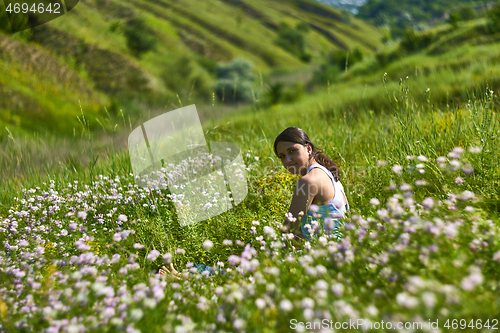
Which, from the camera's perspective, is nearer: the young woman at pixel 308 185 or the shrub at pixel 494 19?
the young woman at pixel 308 185

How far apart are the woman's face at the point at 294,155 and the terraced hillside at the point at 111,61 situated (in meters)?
2.05

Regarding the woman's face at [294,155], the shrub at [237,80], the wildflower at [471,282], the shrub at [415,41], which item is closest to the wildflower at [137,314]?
the wildflower at [471,282]

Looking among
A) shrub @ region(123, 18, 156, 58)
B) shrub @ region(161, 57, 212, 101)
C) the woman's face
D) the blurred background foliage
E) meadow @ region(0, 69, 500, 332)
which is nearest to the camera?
meadow @ region(0, 69, 500, 332)

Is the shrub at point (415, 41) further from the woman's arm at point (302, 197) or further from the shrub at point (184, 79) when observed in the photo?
the woman's arm at point (302, 197)

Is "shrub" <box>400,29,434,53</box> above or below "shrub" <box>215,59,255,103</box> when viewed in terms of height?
above

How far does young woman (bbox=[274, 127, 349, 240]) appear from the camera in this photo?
278 cm

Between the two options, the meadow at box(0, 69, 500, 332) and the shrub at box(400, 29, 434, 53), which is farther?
the shrub at box(400, 29, 434, 53)

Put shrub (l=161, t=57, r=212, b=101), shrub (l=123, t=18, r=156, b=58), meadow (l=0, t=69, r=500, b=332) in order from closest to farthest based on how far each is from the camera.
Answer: meadow (l=0, t=69, r=500, b=332) < shrub (l=161, t=57, r=212, b=101) < shrub (l=123, t=18, r=156, b=58)

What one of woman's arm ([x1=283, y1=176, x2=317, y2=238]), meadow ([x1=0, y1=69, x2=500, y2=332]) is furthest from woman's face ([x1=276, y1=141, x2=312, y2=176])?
meadow ([x1=0, y1=69, x2=500, y2=332])

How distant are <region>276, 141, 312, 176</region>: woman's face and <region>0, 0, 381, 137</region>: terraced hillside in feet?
6.71

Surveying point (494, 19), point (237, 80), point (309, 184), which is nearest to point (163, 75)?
point (237, 80)

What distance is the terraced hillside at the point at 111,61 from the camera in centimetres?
1421

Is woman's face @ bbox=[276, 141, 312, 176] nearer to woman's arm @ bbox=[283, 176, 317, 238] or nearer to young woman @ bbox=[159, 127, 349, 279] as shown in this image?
young woman @ bbox=[159, 127, 349, 279]

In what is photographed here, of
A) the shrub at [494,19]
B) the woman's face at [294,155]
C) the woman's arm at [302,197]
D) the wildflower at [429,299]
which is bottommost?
the woman's arm at [302,197]
